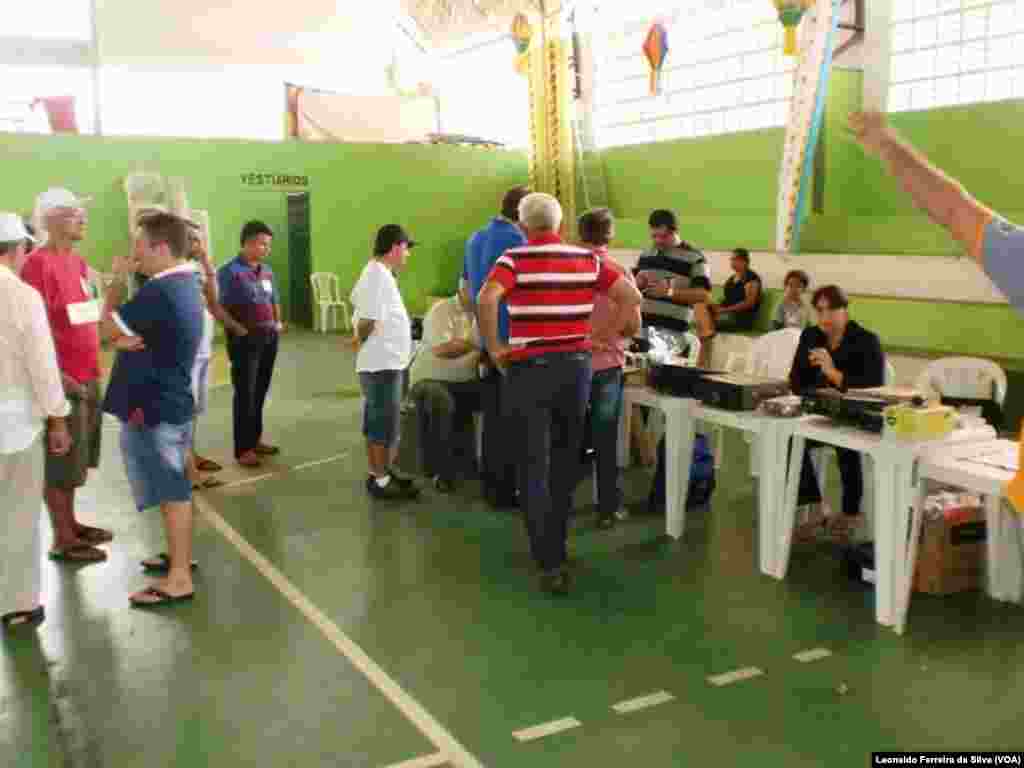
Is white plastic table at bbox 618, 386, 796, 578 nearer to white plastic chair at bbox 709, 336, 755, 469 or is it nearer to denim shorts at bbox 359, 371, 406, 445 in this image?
white plastic chair at bbox 709, 336, 755, 469

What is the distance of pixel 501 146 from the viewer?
13.5 meters

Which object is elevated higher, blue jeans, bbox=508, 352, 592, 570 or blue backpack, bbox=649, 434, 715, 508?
blue jeans, bbox=508, 352, 592, 570

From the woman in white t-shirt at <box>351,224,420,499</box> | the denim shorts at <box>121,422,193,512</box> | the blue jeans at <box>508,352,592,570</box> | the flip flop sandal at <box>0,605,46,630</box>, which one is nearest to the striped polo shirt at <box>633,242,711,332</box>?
the woman in white t-shirt at <box>351,224,420,499</box>

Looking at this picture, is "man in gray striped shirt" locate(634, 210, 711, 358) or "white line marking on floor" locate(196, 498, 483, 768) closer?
"white line marking on floor" locate(196, 498, 483, 768)

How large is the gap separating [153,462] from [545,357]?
1.43 metres

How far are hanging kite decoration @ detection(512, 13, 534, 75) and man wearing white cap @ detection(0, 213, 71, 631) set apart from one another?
9409 millimetres

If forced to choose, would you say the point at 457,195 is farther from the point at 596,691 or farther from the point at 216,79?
the point at 596,691

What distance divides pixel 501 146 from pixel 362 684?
11527mm

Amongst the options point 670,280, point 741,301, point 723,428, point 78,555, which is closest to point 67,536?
point 78,555

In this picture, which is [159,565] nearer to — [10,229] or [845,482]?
[10,229]

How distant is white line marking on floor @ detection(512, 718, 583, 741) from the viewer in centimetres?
250

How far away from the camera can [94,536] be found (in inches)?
164

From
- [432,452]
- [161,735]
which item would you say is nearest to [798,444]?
[432,452]

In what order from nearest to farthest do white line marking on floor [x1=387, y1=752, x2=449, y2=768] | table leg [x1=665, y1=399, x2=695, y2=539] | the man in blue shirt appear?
1. white line marking on floor [x1=387, y1=752, x2=449, y2=768]
2. table leg [x1=665, y1=399, x2=695, y2=539]
3. the man in blue shirt
